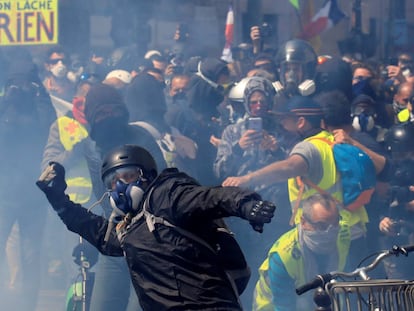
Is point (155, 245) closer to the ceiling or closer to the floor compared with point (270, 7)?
closer to the ceiling

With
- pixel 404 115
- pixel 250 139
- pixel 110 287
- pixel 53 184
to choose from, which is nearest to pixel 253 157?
pixel 250 139

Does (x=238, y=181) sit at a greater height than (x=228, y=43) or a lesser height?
greater

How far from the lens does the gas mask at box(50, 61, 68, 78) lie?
12141 mm

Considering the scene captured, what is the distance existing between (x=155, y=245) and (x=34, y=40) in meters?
6.98

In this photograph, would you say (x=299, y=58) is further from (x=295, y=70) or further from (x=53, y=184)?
(x=53, y=184)

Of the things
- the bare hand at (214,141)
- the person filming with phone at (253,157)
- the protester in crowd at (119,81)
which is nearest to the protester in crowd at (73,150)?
the protester in crowd at (119,81)

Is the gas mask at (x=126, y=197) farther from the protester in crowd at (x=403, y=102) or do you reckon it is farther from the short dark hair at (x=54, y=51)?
the short dark hair at (x=54, y=51)

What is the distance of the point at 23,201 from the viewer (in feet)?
32.1

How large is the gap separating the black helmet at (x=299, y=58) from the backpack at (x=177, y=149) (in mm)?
1701

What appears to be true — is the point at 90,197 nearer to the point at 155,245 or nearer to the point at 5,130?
the point at 5,130

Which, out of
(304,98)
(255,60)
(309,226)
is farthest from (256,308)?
(255,60)

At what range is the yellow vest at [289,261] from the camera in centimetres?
774

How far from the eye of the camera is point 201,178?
8.85m

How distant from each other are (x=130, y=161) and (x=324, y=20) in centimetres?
929
